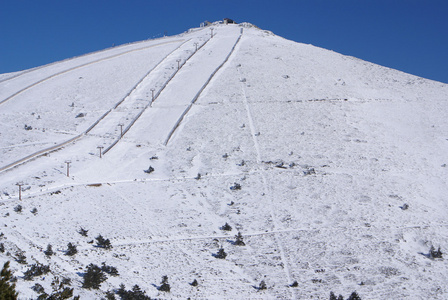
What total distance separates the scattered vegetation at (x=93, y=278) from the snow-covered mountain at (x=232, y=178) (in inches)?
9.0

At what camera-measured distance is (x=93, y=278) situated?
16.0 metres

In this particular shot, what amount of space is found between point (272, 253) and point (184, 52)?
131ft

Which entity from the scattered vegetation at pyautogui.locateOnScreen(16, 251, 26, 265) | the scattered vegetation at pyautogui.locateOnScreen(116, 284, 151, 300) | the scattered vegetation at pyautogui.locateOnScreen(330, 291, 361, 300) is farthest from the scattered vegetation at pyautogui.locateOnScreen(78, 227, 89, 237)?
the scattered vegetation at pyautogui.locateOnScreen(330, 291, 361, 300)

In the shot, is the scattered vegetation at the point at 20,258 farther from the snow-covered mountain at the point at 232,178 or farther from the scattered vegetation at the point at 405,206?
the scattered vegetation at the point at 405,206

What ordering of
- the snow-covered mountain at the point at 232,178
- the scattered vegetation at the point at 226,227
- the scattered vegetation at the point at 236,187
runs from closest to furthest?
the snow-covered mountain at the point at 232,178
the scattered vegetation at the point at 226,227
the scattered vegetation at the point at 236,187

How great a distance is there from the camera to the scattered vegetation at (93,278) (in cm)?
1571

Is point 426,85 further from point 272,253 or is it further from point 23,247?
point 23,247

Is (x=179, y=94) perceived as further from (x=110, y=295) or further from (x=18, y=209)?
(x=110, y=295)

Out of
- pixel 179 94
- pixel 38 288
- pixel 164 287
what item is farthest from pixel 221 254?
pixel 179 94

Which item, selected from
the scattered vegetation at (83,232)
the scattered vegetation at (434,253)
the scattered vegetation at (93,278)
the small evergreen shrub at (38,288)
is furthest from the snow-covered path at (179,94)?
the small evergreen shrub at (38,288)

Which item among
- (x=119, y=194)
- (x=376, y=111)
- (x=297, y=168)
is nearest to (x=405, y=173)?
(x=297, y=168)

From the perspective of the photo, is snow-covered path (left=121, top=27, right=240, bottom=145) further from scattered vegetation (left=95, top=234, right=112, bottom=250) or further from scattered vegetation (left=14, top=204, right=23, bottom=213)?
scattered vegetation (left=95, top=234, right=112, bottom=250)

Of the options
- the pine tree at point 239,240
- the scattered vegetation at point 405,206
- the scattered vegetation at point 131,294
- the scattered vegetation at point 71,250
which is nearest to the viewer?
the scattered vegetation at point 131,294

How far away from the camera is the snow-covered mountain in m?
18.7
